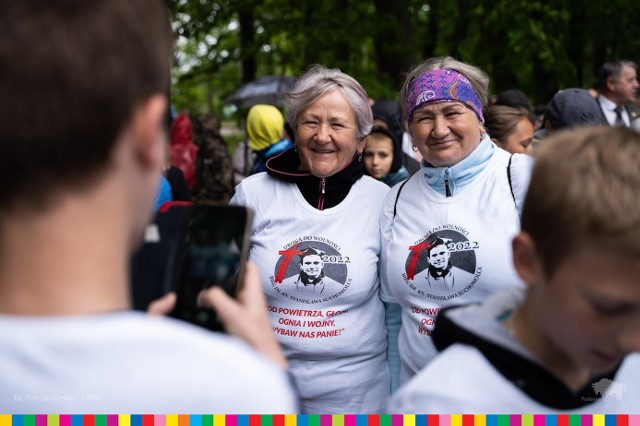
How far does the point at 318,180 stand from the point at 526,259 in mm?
1871

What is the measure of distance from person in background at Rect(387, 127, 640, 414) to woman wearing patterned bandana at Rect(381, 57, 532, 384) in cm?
114

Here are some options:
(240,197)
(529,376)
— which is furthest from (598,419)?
(240,197)

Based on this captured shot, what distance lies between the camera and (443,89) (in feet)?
9.87

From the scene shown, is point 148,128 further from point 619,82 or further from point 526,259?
point 619,82

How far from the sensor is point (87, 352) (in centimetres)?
101

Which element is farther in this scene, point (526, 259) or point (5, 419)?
point (526, 259)

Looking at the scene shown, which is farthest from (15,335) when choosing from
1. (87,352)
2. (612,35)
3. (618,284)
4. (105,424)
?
(612,35)

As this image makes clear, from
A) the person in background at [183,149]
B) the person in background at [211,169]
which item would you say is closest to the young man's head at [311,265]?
the person in background at [183,149]

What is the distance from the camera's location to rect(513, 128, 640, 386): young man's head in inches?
49.7

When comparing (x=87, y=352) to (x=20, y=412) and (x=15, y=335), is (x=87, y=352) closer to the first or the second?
(x=15, y=335)

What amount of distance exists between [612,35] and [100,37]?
13.2 meters

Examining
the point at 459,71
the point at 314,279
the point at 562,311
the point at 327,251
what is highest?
the point at 459,71

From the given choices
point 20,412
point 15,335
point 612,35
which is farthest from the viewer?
point 612,35

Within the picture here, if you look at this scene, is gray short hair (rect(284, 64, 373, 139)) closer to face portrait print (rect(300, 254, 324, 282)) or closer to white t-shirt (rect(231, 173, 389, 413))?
white t-shirt (rect(231, 173, 389, 413))
